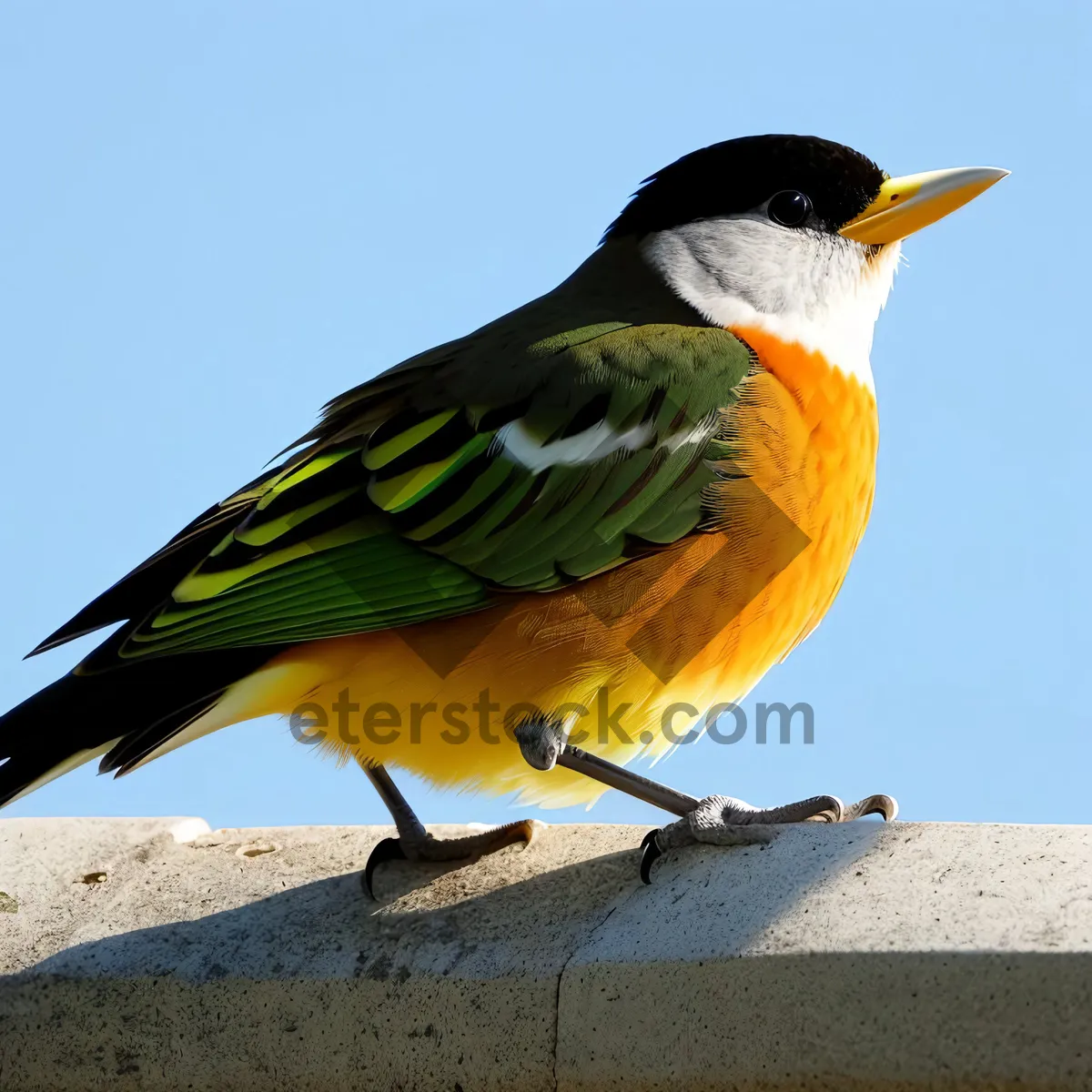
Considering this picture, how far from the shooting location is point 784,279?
15.4ft

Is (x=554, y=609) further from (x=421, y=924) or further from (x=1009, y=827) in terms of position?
(x=1009, y=827)

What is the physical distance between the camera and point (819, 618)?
14.6 feet

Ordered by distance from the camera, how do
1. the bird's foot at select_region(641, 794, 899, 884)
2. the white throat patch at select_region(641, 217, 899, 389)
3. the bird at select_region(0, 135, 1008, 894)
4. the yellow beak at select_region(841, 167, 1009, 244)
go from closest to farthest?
1. the bird's foot at select_region(641, 794, 899, 884)
2. the bird at select_region(0, 135, 1008, 894)
3. the white throat patch at select_region(641, 217, 899, 389)
4. the yellow beak at select_region(841, 167, 1009, 244)

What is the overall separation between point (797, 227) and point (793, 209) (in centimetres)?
6

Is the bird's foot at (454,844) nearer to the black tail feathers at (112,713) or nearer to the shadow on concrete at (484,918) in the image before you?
the shadow on concrete at (484,918)

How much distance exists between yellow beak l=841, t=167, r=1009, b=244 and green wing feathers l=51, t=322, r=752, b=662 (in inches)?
31.3

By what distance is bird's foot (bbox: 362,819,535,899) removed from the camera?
4.19 metres

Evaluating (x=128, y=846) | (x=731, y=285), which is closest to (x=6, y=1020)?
(x=128, y=846)

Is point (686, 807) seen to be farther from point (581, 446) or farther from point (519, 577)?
point (581, 446)

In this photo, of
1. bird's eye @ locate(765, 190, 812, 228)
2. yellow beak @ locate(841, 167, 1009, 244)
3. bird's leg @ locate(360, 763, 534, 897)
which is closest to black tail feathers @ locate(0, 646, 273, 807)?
bird's leg @ locate(360, 763, 534, 897)

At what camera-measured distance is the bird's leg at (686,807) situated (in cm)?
369

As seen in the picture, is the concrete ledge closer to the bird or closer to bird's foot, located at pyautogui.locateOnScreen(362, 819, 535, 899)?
bird's foot, located at pyautogui.locateOnScreen(362, 819, 535, 899)

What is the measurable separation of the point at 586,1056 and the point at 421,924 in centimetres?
75

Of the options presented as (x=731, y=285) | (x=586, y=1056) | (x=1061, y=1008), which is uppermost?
(x=731, y=285)
